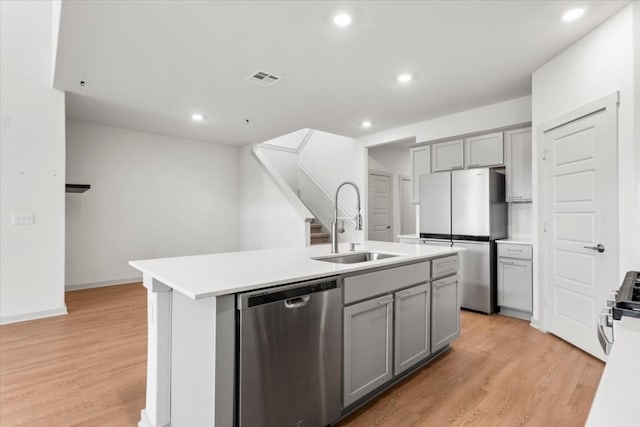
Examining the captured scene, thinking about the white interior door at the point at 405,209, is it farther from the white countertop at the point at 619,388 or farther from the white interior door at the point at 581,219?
the white countertop at the point at 619,388

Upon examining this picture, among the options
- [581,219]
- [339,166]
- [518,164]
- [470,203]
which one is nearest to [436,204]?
[470,203]

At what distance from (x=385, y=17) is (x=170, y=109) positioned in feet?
11.0

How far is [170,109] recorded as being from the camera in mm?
4531

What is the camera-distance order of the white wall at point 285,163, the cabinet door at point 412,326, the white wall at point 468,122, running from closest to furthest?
A: the cabinet door at point 412,326 → the white wall at point 468,122 → the white wall at point 285,163

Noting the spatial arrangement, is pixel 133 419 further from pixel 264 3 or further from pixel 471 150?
pixel 471 150

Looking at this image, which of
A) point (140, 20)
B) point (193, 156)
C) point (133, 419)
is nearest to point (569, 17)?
point (140, 20)

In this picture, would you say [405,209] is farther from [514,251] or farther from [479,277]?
[514,251]

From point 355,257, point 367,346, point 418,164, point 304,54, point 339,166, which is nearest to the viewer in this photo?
point 367,346

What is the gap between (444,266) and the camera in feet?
8.85

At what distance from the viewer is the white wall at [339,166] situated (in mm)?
6157

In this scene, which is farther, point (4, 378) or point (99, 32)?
point (99, 32)

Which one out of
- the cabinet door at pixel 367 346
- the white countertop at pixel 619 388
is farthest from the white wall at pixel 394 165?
the white countertop at pixel 619 388

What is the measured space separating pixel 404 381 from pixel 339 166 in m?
4.79

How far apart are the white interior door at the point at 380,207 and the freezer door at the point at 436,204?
5.56ft
